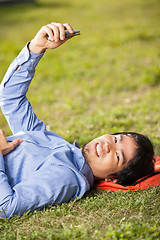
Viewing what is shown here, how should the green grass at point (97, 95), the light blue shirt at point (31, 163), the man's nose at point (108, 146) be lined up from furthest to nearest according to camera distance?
1. the man's nose at point (108, 146)
2. the light blue shirt at point (31, 163)
3. the green grass at point (97, 95)

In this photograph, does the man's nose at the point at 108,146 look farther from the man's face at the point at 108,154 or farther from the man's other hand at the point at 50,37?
the man's other hand at the point at 50,37

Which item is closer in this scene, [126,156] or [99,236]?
[99,236]

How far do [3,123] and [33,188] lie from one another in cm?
346

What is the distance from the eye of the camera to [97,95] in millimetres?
7340

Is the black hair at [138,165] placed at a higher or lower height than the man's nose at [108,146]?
lower

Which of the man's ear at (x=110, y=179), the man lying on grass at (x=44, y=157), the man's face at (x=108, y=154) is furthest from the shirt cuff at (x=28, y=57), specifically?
the man's ear at (x=110, y=179)

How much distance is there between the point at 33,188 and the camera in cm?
278

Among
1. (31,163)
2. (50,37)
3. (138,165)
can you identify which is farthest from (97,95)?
(31,163)

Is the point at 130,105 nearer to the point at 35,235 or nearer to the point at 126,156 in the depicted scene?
the point at 126,156

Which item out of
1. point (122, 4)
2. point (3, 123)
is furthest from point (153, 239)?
point (122, 4)

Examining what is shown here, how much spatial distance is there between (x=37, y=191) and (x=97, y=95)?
477cm

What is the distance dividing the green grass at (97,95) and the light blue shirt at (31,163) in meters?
0.14

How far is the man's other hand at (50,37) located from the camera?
120 inches

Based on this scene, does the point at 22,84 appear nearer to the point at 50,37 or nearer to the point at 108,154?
the point at 50,37
